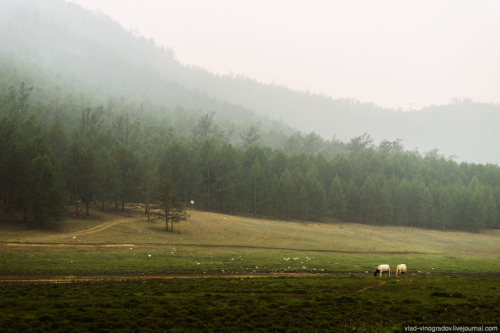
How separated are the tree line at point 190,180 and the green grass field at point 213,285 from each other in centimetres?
1198

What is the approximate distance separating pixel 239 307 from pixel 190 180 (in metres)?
107

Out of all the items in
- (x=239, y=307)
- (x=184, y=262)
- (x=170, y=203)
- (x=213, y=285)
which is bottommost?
(x=184, y=262)

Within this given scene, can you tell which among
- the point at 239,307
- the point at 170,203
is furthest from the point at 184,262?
the point at 170,203

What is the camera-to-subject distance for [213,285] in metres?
32.7

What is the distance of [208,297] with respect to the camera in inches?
1054

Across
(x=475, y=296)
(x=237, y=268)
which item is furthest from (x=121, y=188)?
(x=475, y=296)

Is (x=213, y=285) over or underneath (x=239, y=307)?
underneath

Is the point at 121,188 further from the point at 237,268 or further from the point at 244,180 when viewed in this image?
the point at 237,268

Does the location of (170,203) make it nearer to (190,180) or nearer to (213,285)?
(190,180)

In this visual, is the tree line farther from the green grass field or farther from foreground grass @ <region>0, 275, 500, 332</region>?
foreground grass @ <region>0, 275, 500, 332</region>

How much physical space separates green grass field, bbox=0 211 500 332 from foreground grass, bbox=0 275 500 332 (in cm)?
7

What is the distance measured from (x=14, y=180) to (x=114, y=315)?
70.4 m

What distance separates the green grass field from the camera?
20047 mm

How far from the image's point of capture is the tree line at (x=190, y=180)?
77.9 metres
